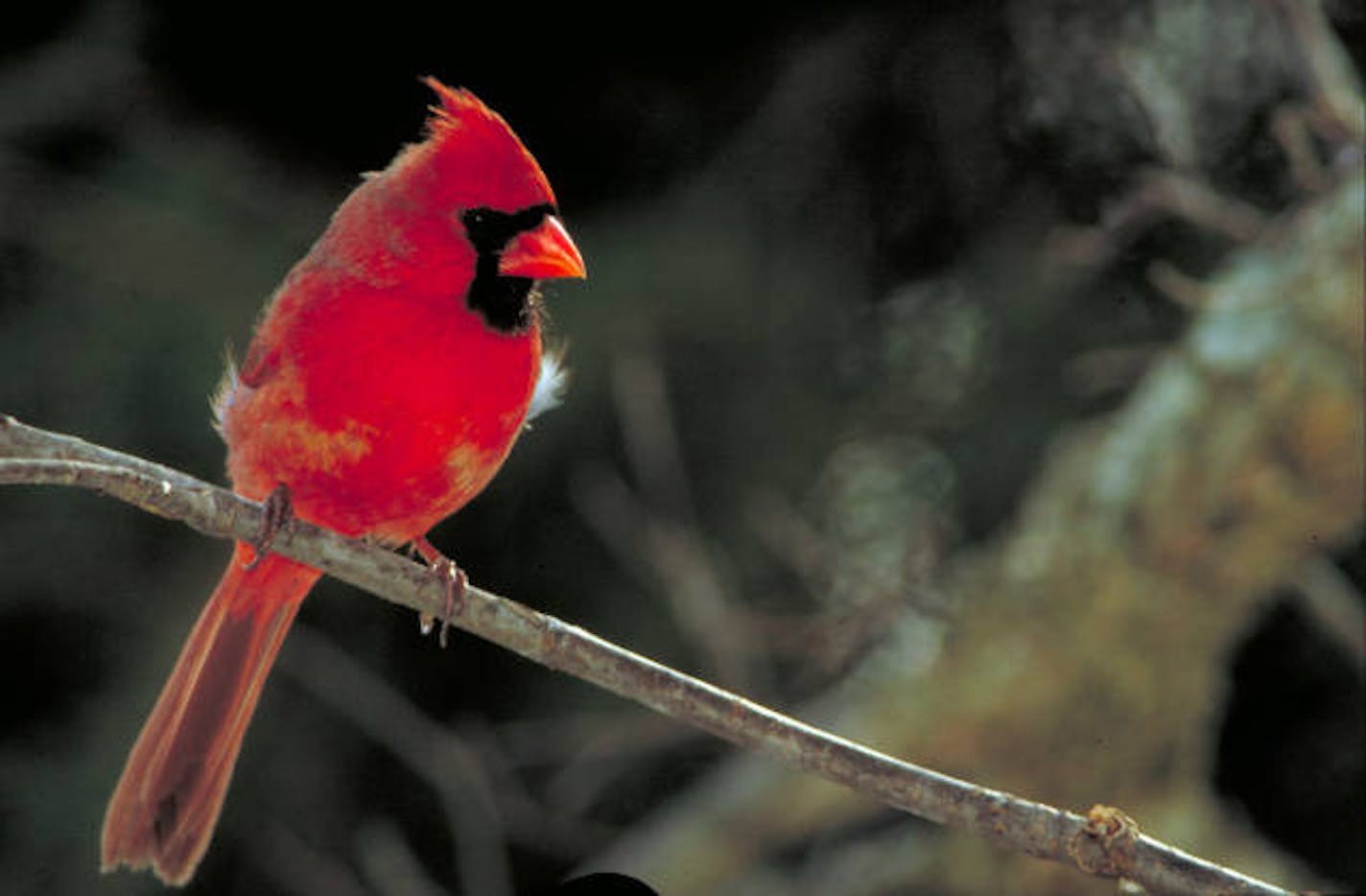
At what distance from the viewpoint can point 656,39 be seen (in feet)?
11.5

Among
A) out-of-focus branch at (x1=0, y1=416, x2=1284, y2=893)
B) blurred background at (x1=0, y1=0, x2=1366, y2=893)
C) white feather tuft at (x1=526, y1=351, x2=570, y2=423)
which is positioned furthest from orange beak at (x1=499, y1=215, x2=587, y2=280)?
blurred background at (x1=0, y1=0, x2=1366, y2=893)

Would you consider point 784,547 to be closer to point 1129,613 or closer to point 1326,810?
point 1129,613

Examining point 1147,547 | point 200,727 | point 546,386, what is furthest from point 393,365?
point 1147,547

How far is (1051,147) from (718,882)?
63.9 inches

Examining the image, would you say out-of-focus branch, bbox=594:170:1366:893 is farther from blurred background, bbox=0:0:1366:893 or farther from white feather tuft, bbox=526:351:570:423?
white feather tuft, bbox=526:351:570:423

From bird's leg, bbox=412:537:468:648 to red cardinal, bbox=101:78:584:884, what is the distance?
77 millimetres

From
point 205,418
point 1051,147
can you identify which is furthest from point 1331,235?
point 205,418

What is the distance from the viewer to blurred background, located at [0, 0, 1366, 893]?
3213mm

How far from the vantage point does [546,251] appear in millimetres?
1944

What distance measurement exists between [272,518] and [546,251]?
1.34 feet

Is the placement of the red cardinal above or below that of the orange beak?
below

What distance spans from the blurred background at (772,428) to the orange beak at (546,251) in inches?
39.9

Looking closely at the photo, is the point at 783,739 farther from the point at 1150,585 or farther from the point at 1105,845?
the point at 1150,585

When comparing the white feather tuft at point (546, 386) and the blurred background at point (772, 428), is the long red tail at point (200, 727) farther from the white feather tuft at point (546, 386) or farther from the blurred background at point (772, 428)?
the blurred background at point (772, 428)
